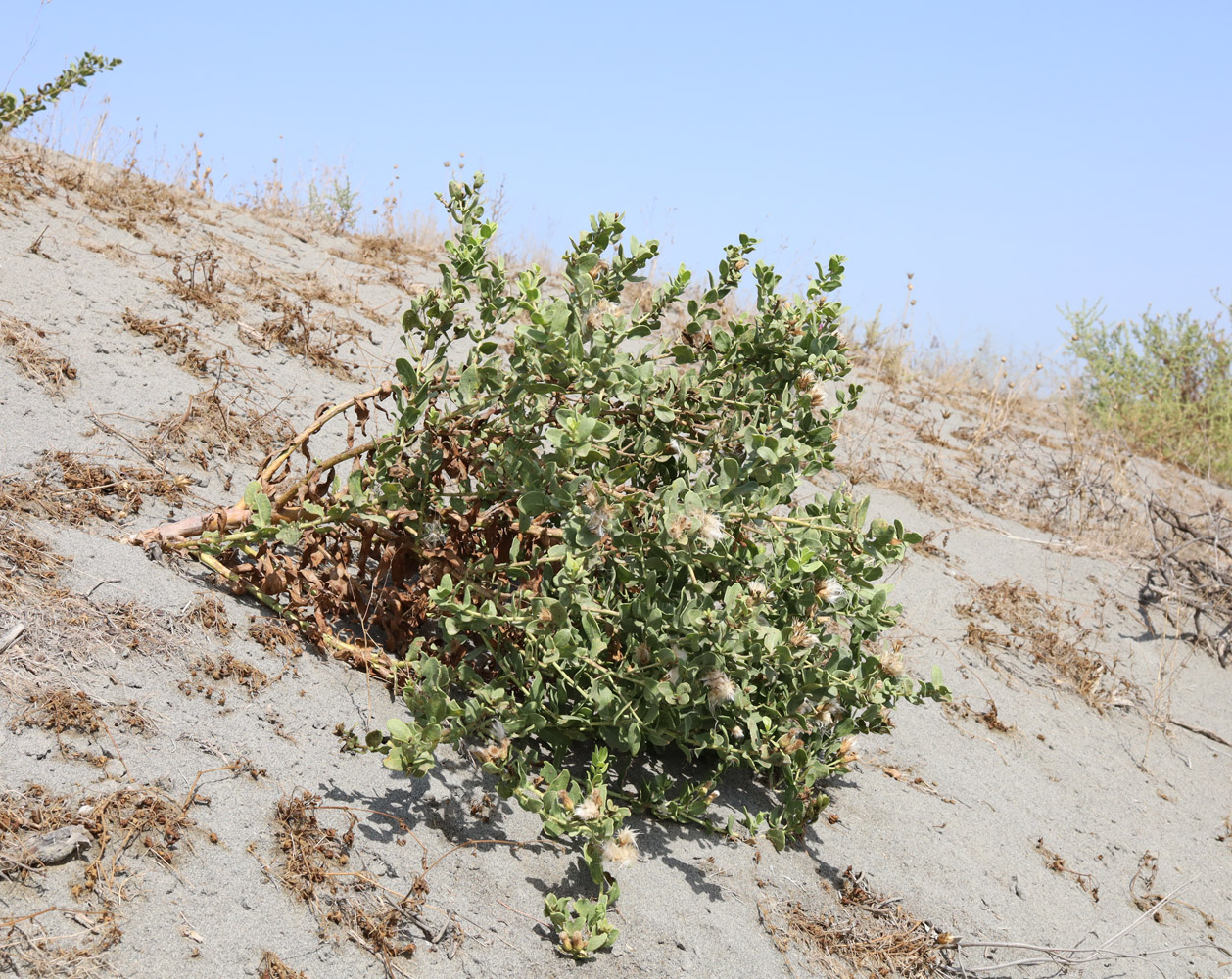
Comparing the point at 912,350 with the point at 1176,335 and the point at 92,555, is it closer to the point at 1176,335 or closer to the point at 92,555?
the point at 1176,335

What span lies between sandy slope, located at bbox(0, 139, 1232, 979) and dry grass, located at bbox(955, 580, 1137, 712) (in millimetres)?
37

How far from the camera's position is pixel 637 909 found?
242 cm

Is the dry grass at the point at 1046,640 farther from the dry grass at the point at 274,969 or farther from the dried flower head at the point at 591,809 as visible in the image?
the dry grass at the point at 274,969

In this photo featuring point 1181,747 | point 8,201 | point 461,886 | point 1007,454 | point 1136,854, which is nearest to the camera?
point 461,886

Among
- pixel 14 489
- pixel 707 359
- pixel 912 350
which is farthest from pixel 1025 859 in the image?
pixel 912 350

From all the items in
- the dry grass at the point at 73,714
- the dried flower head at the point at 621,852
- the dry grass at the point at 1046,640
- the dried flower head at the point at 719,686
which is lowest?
the dry grass at the point at 73,714

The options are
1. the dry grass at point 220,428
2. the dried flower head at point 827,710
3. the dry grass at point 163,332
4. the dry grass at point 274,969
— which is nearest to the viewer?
the dry grass at point 274,969

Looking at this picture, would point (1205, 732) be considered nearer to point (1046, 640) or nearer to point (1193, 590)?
point (1046, 640)

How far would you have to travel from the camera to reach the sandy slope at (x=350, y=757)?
2.08 m

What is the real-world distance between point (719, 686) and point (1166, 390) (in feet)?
35.2

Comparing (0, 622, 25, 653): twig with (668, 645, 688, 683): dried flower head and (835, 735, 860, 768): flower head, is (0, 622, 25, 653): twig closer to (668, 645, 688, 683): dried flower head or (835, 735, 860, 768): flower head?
(668, 645, 688, 683): dried flower head

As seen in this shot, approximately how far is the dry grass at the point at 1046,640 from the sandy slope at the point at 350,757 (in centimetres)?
4

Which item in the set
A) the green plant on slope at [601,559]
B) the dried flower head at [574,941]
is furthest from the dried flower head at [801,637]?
the dried flower head at [574,941]

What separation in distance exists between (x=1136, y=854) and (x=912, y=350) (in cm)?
651
